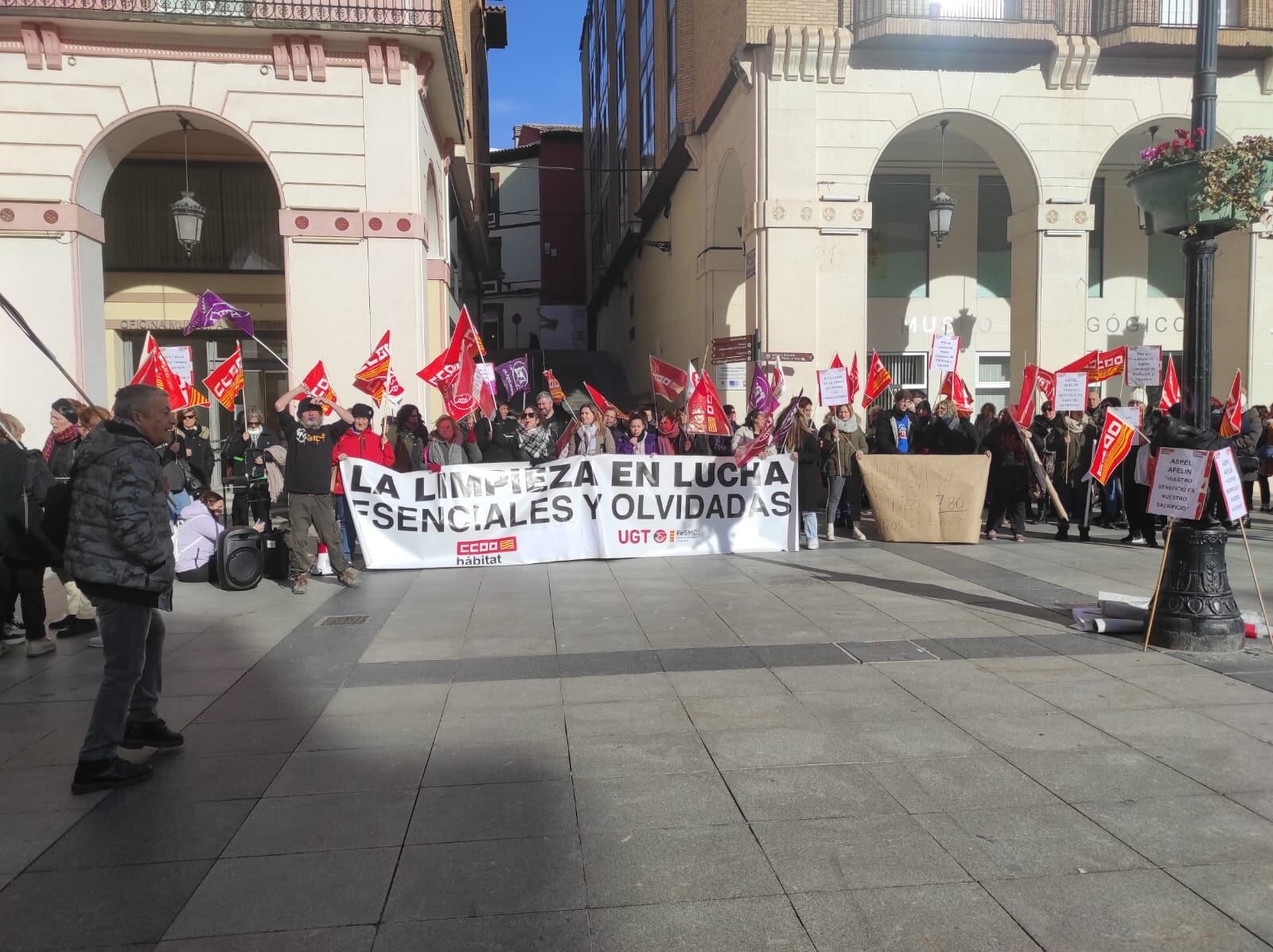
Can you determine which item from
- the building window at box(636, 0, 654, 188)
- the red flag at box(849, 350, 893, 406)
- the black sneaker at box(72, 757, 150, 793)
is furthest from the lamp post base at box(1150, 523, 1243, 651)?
the building window at box(636, 0, 654, 188)

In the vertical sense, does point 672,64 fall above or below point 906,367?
above

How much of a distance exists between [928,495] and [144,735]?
9.27 metres

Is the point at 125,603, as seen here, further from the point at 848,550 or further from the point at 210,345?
the point at 210,345

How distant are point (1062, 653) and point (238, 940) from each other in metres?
5.31

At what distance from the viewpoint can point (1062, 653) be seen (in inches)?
239

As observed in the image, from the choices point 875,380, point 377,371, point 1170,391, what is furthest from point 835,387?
point 377,371

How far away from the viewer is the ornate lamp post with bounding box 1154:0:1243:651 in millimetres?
6059

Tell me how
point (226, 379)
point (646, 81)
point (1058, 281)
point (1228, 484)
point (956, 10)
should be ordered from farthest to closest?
1. point (646, 81)
2. point (1058, 281)
3. point (956, 10)
4. point (226, 379)
5. point (1228, 484)

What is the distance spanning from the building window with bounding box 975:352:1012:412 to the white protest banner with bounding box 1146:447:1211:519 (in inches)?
552

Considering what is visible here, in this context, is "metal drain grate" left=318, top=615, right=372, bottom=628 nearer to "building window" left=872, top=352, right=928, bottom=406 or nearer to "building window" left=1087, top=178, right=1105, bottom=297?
"building window" left=872, top=352, right=928, bottom=406

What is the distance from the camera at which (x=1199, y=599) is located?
607cm

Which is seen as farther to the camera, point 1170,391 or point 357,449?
point 1170,391

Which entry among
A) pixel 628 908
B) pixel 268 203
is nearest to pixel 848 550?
pixel 628 908

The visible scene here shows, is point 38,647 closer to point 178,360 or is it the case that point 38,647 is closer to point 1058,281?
point 178,360
